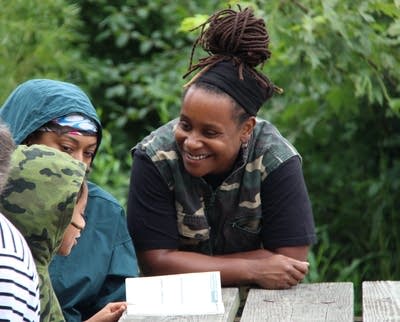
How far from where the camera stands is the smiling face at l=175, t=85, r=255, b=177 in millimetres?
3893

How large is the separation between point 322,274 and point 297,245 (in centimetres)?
246

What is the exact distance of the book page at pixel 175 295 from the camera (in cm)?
337

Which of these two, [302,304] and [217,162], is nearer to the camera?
[302,304]

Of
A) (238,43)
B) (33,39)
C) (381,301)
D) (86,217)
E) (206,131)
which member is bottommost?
(33,39)

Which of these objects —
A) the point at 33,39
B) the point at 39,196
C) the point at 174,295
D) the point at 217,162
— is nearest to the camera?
the point at 39,196

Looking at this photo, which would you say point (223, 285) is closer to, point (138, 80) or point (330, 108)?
point (330, 108)

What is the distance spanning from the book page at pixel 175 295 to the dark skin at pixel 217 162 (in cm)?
43

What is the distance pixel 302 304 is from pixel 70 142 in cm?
98

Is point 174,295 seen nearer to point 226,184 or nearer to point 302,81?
point 226,184

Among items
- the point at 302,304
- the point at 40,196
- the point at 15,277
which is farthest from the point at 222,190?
the point at 15,277

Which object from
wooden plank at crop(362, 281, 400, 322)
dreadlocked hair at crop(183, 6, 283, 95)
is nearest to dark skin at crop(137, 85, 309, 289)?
dreadlocked hair at crop(183, 6, 283, 95)

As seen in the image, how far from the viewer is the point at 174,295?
3.43m

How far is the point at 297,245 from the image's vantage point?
4062mm

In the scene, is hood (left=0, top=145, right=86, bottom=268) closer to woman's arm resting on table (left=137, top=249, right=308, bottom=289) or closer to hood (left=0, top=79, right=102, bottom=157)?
hood (left=0, top=79, right=102, bottom=157)
